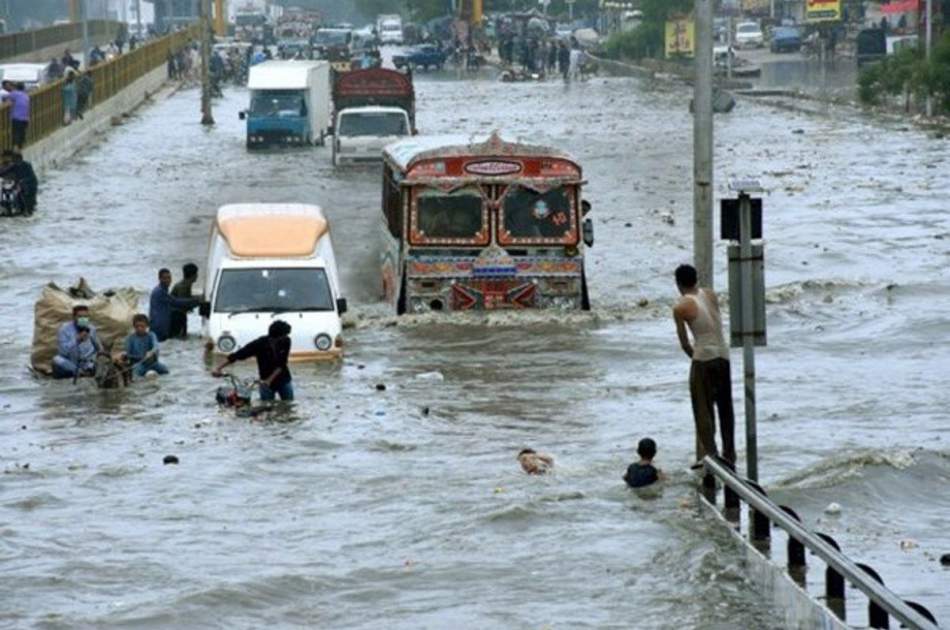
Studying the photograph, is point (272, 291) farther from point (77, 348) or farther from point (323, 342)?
point (77, 348)

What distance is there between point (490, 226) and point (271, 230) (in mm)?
2699

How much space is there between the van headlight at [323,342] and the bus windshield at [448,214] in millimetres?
3039

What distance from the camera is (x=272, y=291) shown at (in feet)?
84.5

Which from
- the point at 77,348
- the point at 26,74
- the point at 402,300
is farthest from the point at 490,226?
the point at 26,74

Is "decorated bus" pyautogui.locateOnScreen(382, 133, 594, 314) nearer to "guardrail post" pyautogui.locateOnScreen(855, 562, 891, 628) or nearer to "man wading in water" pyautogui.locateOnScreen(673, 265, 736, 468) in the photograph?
"man wading in water" pyautogui.locateOnScreen(673, 265, 736, 468)

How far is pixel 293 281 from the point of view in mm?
25859

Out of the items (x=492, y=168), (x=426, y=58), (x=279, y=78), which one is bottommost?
(x=426, y=58)

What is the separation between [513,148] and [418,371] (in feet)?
11.0

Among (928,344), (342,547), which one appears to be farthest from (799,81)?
(342,547)

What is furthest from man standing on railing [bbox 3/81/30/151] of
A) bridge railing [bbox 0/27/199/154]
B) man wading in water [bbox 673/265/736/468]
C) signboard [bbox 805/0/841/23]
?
signboard [bbox 805/0/841/23]

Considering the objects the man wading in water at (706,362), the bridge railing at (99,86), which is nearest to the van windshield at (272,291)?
the man wading in water at (706,362)

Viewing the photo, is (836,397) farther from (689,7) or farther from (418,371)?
(689,7)

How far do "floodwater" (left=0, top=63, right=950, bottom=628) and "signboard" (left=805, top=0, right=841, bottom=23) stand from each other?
173 ft

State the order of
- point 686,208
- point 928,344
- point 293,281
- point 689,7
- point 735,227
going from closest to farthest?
point 735,227
point 293,281
point 928,344
point 686,208
point 689,7
